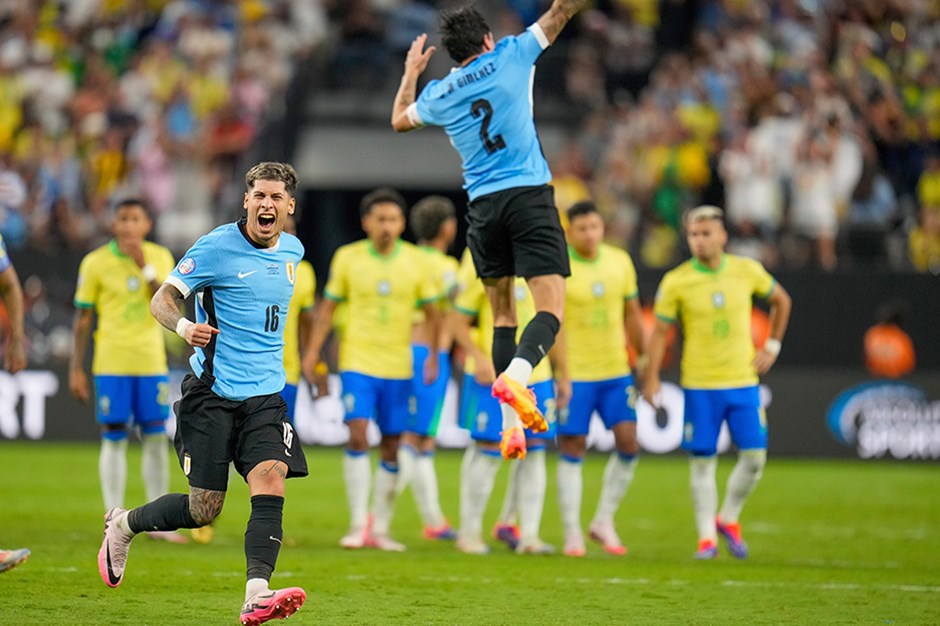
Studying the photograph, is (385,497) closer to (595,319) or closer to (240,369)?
(595,319)

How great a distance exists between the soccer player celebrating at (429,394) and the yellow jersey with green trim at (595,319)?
108 centimetres

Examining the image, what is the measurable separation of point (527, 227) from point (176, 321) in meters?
2.50

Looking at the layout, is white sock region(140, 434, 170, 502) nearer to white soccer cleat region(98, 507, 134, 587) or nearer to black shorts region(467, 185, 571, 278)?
white soccer cleat region(98, 507, 134, 587)

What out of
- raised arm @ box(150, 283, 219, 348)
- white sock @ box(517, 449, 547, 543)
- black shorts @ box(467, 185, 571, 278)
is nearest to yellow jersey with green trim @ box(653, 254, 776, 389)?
white sock @ box(517, 449, 547, 543)

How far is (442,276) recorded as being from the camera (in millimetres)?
12492

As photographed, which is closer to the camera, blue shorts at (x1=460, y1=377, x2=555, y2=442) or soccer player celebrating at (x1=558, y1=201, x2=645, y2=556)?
blue shorts at (x1=460, y1=377, x2=555, y2=442)

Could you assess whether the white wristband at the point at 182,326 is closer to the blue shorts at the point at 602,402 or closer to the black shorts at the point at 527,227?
the black shorts at the point at 527,227

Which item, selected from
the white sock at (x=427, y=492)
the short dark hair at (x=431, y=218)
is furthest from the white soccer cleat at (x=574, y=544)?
the short dark hair at (x=431, y=218)

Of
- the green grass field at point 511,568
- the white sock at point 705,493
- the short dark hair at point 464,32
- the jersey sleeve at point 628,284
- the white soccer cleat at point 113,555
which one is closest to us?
the white soccer cleat at point 113,555

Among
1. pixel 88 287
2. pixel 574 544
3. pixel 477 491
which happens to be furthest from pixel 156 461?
pixel 574 544

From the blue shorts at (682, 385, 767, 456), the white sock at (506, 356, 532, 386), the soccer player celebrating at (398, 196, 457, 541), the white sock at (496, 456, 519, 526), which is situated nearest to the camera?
the white sock at (506, 356, 532, 386)

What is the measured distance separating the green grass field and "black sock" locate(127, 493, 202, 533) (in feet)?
1.59

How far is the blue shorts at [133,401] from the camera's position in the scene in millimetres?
11898

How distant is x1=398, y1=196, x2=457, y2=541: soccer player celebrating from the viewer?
12539 mm
